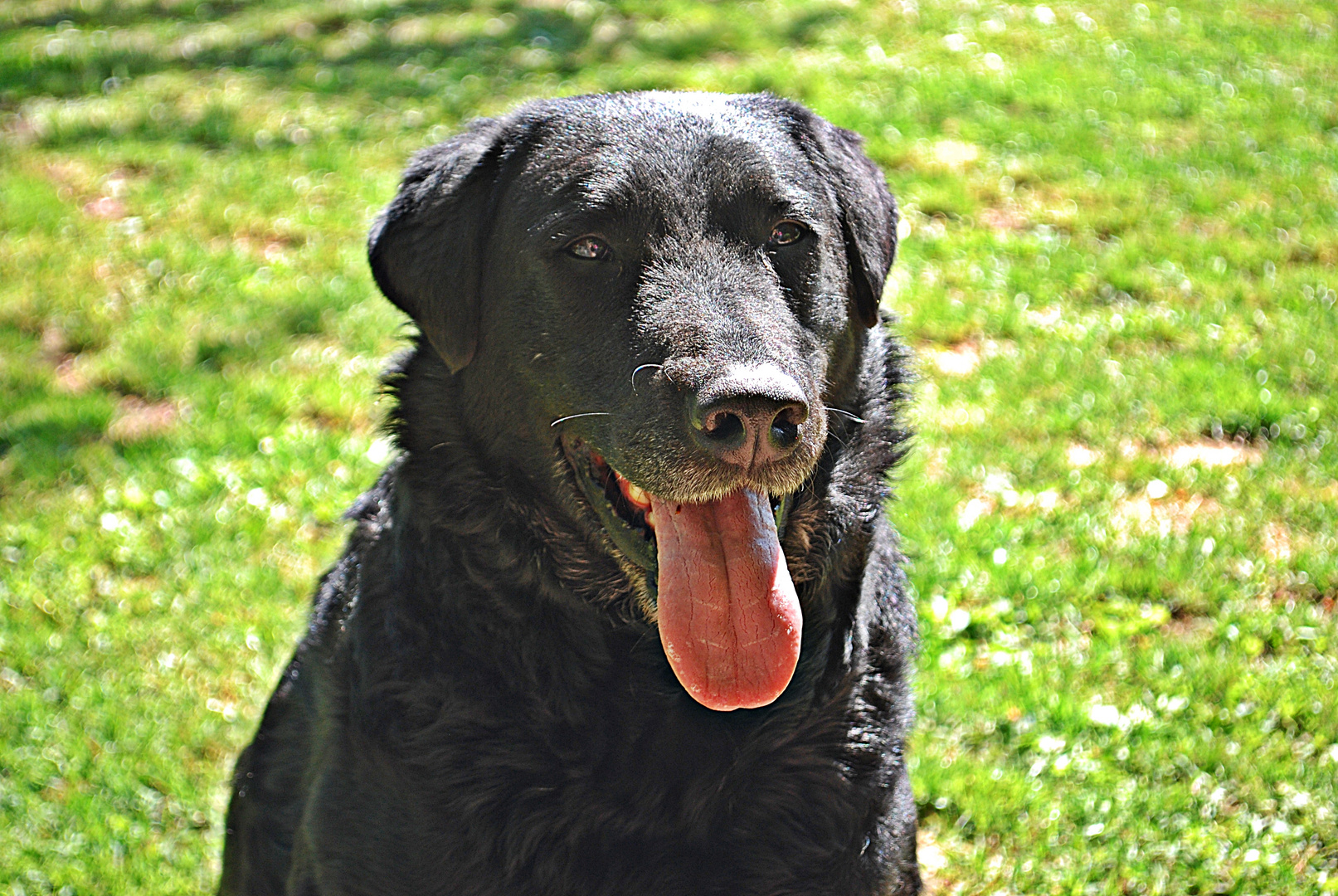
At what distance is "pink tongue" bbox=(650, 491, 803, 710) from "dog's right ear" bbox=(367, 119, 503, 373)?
25.1 inches

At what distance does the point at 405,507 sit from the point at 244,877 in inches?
44.8

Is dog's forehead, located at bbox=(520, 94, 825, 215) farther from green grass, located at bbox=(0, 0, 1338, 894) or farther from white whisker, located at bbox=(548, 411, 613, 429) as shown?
green grass, located at bbox=(0, 0, 1338, 894)

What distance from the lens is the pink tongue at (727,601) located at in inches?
101

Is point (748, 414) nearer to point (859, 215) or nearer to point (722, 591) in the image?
point (722, 591)

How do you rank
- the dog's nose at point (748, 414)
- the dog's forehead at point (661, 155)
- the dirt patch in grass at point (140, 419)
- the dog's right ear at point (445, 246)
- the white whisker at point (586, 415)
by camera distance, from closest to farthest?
1. the dog's nose at point (748, 414)
2. the white whisker at point (586, 415)
3. the dog's forehead at point (661, 155)
4. the dog's right ear at point (445, 246)
5. the dirt patch in grass at point (140, 419)

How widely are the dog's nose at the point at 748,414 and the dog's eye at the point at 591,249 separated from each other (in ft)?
1.60

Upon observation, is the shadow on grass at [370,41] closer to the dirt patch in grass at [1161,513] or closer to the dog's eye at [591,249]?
the dirt patch in grass at [1161,513]


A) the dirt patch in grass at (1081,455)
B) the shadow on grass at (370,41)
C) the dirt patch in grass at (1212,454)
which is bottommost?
the shadow on grass at (370,41)

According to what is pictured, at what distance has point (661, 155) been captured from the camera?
2.75m

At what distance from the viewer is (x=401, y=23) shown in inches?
419

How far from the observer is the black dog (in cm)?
258

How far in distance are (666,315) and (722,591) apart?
0.59m

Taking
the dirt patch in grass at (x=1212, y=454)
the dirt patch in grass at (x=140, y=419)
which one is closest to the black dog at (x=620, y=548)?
the dirt patch in grass at (x=1212, y=454)

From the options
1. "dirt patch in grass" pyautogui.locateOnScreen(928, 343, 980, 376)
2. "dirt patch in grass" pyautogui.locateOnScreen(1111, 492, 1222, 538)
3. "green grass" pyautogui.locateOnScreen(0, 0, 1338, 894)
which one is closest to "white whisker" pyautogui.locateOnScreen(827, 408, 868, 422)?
"green grass" pyautogui.locateOnScreen(0, 0, 1338, 894)
